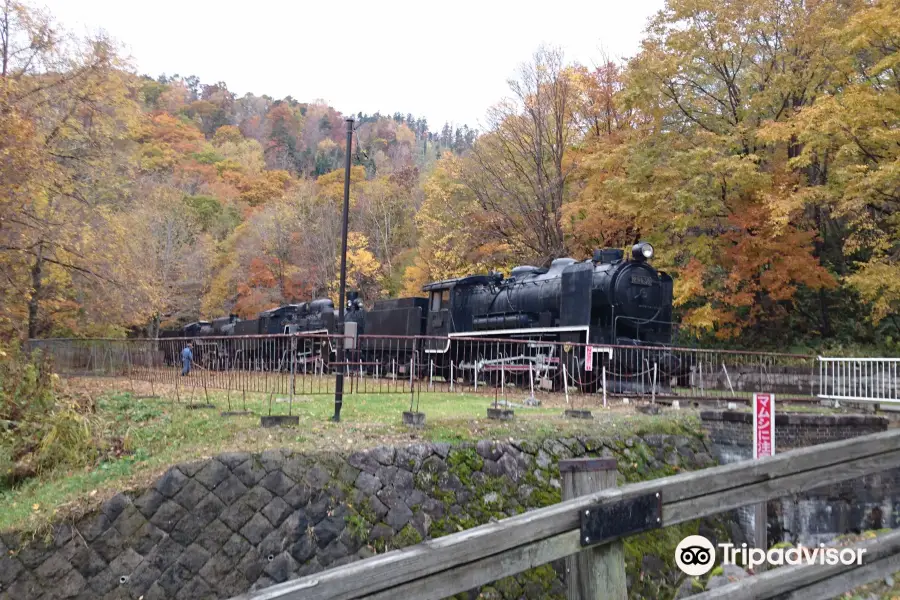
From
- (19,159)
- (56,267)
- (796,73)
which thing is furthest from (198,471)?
(796,73)

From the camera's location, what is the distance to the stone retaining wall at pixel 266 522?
7.04 metres

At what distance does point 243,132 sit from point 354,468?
10750 centimetres

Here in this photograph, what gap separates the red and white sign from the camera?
7.96 meters

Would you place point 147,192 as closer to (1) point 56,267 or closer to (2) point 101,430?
(1) point 56,267

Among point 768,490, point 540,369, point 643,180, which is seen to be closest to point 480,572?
point 768,490

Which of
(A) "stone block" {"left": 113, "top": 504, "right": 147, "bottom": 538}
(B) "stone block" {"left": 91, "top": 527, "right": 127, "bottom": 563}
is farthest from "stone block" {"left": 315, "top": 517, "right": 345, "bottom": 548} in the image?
(B) "stone block" {"left": 91, "top": 527, "right": 127, "bottom": 563}

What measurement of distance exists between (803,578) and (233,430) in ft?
26.6

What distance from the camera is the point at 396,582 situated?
2.41 metres

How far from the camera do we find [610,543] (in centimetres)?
295

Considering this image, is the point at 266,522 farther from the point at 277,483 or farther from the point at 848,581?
the point at 848,581

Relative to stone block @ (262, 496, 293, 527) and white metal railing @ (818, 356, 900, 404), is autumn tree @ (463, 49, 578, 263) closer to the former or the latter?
white metal railing @ (818, 356, 900, 404)

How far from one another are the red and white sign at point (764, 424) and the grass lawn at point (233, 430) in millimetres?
2831

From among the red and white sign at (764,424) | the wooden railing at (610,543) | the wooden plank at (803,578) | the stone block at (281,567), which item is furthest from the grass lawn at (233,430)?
the wooden plank at (803,578)

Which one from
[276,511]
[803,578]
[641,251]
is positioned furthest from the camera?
[641,251]
